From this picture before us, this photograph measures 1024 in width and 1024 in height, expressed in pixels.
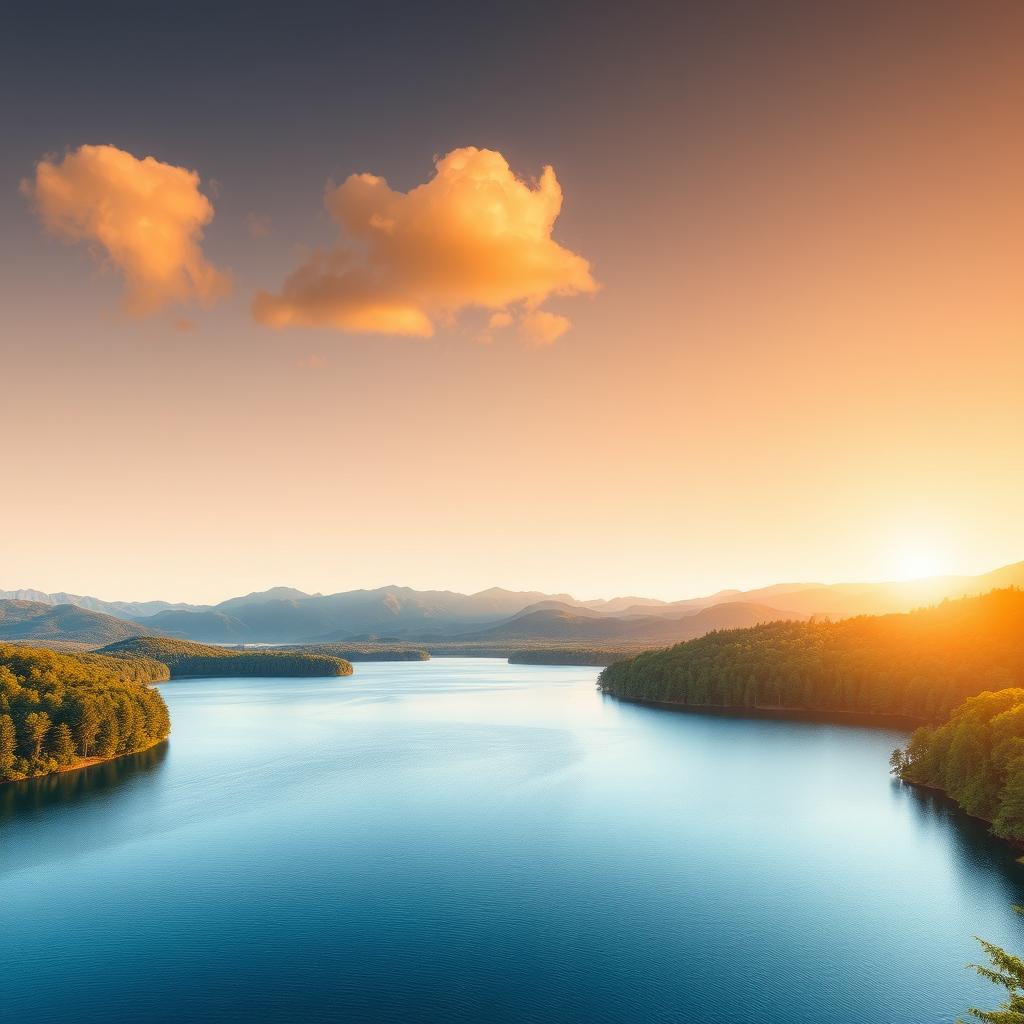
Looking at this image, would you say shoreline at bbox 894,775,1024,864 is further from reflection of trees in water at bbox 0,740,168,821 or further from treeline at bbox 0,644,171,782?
treeline at bbox 0,644,171,782

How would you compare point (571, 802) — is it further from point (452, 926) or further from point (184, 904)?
point (184, 904)

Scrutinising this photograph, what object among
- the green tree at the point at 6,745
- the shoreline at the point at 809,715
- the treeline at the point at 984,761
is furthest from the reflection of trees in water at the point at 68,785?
the shoreline at the point at 809,715

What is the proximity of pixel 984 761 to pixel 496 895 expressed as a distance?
53.9 metres

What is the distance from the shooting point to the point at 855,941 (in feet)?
142

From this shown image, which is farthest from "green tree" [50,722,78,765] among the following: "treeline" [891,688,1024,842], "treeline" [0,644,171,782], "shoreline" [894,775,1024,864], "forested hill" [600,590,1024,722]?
"forested hill" [600,590,1024,722]

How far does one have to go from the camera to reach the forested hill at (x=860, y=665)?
424 feet

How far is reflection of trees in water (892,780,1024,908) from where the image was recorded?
53.8 m

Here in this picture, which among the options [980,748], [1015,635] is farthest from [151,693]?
[1015,635]

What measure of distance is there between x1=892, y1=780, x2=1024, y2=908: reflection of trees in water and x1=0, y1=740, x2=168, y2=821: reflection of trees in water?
302 feet

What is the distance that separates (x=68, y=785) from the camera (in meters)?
86.1

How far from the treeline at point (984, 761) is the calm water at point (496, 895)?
3.46 meters

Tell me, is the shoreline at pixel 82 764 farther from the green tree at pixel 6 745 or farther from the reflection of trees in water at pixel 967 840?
the reflection of trees in water at pixel 967 840

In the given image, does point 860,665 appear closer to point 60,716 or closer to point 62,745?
point 62,745

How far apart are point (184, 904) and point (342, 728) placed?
97.0 m
